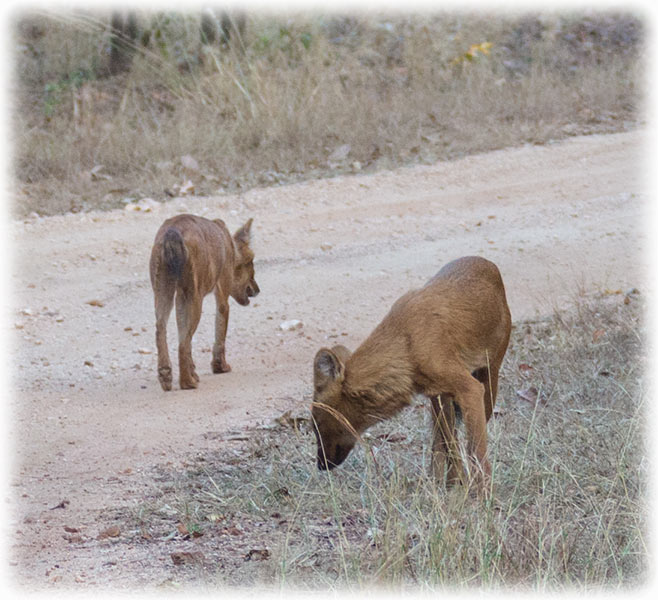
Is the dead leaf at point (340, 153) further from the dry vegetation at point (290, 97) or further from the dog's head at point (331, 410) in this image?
the dog's head at point (331, 410)

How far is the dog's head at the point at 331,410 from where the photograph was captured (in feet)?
14.8

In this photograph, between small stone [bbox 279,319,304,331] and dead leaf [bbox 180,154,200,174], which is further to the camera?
dead leaf [bbox 180,154,200,174]

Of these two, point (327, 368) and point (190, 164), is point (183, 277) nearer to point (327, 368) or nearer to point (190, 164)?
point (327, 368)

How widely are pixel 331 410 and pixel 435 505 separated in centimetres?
85

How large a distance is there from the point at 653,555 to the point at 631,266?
566 centimetres

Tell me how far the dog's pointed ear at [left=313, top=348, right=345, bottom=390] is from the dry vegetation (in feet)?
21.7

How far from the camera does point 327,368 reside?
178 inches

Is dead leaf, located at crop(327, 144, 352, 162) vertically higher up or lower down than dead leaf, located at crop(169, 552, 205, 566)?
higher up

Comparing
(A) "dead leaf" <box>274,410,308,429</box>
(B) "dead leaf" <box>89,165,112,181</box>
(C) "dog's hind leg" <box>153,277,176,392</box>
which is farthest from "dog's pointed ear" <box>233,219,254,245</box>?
(B) "dead leaf" <box>89,165,112,181</box>

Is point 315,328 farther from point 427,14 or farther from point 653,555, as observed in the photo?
point 427,14

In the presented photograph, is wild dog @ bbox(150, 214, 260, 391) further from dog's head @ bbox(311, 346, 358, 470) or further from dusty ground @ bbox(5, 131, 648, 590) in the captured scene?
dog's head @ bbox(311, 346, 358, 470)

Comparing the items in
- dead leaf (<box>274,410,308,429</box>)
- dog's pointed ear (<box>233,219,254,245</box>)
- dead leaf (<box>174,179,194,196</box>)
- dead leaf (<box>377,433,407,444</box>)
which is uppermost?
dead leaf (<box>174,179,194,196</box>)

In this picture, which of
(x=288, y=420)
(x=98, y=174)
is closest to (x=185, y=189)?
(x=98, y=174)

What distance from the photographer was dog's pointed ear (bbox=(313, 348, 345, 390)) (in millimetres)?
4484
